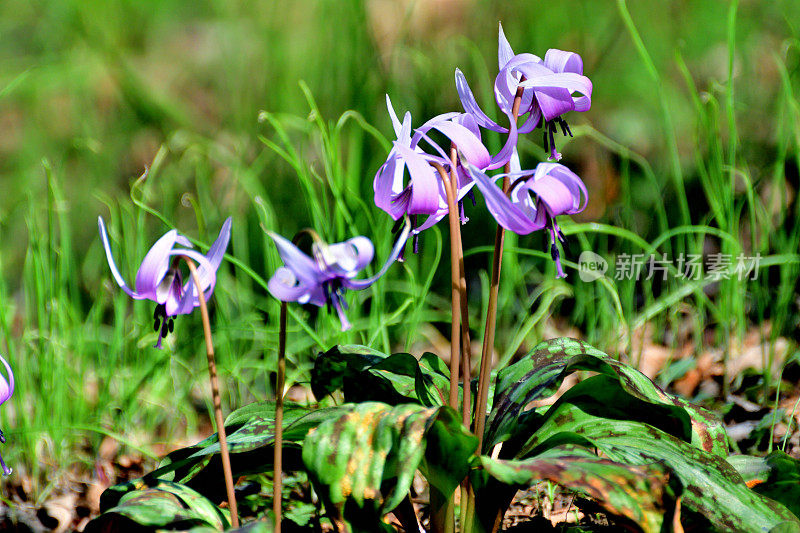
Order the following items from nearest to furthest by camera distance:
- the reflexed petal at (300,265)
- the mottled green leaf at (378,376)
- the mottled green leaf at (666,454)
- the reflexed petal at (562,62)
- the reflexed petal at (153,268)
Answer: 1. the reflexed petal at (300,265)
2. the reflexed petal at (153,268)
3. the mottled green leaf at (666,454)
4. the reflexed petal at (562,62)
5. the mottled green leaf at (378,376)

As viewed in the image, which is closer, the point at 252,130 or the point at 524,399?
the point at 524,399

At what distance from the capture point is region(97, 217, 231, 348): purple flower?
1.01 meters

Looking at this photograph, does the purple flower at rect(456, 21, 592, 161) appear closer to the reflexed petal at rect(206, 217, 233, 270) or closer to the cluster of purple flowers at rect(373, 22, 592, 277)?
the cluster of purple flowers at rect(373, 22, 592, 277)

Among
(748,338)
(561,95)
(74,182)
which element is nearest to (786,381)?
(748,338)

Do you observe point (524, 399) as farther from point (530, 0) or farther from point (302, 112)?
point (530, 0)

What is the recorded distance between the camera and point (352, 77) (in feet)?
9.76

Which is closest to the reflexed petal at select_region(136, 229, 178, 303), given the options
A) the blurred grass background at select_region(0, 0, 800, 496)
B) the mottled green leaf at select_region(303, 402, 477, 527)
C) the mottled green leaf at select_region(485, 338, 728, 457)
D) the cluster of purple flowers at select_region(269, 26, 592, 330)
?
the cluster of purple flowers at select_region(269, 26, 592, 330)

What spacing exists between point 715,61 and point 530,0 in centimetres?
94

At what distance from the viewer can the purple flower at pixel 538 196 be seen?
108 cm

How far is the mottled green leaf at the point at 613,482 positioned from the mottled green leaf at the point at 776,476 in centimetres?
36

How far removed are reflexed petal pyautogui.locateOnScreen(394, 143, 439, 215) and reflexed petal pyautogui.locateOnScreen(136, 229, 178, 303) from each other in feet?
1.21

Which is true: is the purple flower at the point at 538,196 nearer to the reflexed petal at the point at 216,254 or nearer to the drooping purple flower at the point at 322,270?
the drooping purple flower at the point at 322,270

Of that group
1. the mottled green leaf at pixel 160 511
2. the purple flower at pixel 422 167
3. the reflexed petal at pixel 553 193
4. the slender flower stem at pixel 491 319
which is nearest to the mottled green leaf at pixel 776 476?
the slender flower stem at pixel 491 319

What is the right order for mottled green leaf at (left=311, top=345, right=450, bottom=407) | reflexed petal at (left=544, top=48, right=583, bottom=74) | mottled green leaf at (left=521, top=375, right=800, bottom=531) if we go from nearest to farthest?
mottled green leaf at (left=521, top=375, right=800, bottom=531), reflexed petal at (left=544, top=48, right=583, bottom=74), mottled green leaf at (left=311, top=345, right=450, bottom=407)
